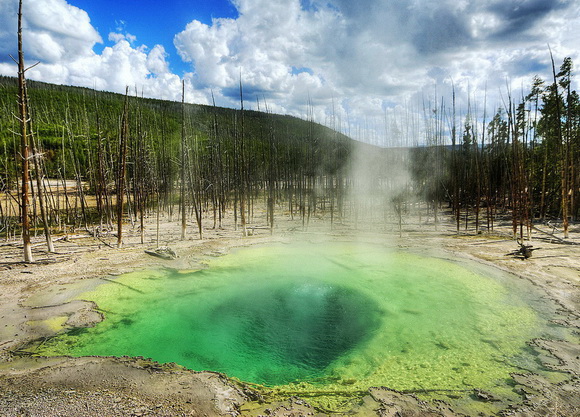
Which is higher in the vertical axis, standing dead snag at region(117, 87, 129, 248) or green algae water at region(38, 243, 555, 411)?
standing dead snag at region(117, 87, 129, 248)

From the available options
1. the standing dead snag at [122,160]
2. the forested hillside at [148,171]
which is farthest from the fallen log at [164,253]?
the forested hillside at [148,171]

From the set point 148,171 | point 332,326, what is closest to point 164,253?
point 332,326

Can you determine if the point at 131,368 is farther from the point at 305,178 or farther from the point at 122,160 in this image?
the point at 305,178

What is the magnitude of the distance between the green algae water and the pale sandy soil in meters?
0.45

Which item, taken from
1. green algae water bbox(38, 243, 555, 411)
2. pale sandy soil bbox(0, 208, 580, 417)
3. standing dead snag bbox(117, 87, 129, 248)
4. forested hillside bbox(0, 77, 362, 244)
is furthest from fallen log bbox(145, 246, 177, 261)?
forested hillside bbox(0, 77, 362, 244)

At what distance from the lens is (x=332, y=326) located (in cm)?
805

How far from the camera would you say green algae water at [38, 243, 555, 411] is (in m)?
5.90

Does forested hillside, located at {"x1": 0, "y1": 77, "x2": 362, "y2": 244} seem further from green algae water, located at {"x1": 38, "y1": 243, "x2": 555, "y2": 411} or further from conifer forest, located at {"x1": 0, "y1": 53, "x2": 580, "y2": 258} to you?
green algae water, located at {"x1": 38, "y1": 243, "x2": 555, "y2": 411}

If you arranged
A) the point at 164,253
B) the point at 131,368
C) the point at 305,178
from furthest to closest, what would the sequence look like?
the point at 305,178 → the point at 164,253 → the point at 131,368

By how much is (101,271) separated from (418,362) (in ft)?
35.9

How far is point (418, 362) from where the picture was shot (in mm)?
6211

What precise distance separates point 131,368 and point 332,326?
4688 mm

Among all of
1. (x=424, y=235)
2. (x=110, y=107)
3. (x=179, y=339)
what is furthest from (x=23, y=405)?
(x=110, y=107)

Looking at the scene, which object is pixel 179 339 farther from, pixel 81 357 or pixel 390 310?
pixel 390 310
